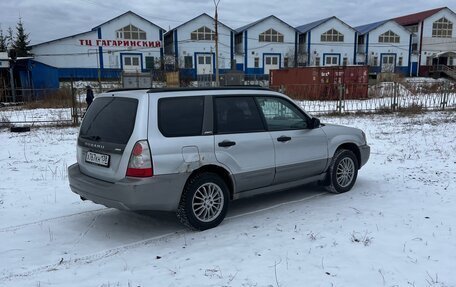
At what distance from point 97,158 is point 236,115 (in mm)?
1754

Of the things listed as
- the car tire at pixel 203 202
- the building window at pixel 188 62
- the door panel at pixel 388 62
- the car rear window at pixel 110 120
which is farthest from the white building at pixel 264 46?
the car tire at pixel 203 202

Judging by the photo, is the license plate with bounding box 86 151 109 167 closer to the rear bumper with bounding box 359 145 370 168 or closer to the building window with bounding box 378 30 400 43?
the rear bumper with bounding box 359 145 370 168

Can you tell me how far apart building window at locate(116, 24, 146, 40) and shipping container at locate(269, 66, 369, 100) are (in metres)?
25.4

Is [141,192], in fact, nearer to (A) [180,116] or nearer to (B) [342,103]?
(A) [180,116]

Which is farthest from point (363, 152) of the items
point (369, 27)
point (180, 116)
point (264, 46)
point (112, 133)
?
point (369, 27)

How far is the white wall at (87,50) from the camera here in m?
47.6

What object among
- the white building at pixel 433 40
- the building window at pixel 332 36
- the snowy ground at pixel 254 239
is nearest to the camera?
the snowy ground at pixel 254 239

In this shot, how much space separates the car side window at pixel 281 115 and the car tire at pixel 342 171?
84cm

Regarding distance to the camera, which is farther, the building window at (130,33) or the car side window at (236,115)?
the building window at (130,33)

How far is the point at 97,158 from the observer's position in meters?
4.68

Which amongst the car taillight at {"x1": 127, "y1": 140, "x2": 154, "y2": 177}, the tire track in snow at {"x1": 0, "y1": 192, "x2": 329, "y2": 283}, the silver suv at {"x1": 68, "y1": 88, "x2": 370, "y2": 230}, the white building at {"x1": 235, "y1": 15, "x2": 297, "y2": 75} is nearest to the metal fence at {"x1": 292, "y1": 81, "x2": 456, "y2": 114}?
the silver suv at {"x1": 68, "y1": 88, "x2": 370, "y2": 230}

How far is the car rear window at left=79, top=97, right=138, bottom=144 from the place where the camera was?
14.6 feet

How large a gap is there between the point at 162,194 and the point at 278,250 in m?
1.36

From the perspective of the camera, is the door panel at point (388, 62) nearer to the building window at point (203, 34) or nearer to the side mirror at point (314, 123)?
the building window at point (203, 34)
